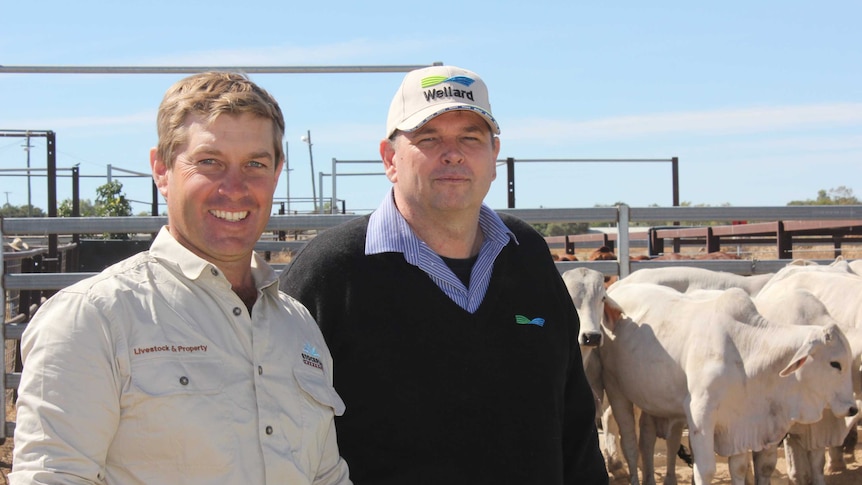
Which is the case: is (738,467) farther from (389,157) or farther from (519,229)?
(389,157)

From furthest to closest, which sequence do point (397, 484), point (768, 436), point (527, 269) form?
point (768, 436) < point (527, 269) < point (397, 484)

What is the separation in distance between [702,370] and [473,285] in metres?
3.77

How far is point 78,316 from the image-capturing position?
1.93 metres

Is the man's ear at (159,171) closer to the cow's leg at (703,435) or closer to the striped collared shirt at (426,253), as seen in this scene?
the striped collared shirt at (426,253)

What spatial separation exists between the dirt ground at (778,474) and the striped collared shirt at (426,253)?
5.01 metres

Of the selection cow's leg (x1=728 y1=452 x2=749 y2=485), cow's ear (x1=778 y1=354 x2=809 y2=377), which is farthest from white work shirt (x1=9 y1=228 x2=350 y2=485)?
cow's leg (x1=728 y1=452 x2=749 y2=485)

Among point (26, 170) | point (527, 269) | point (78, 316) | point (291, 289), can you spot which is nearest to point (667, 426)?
point (527, 269)

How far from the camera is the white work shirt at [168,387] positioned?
1854 mm

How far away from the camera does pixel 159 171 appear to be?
237 centimetres

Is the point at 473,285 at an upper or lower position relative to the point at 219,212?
lower

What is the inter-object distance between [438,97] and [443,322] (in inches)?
32.5

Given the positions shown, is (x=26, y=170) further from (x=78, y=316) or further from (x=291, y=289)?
(x=78, y=316)

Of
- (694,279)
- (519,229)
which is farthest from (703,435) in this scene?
(519,229)

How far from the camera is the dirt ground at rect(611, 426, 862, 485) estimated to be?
304 inches
